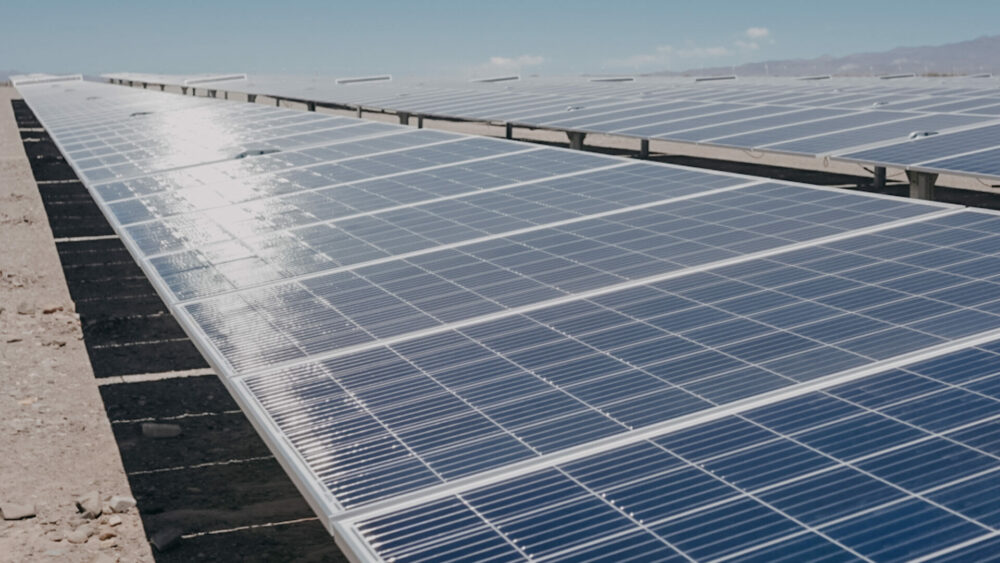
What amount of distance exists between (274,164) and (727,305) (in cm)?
1310

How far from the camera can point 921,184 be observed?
68.1ft

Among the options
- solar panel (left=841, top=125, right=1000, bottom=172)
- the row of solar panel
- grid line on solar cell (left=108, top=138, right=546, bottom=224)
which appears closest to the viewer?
grid line on solar cell (left=108, top=138, right=546, bottom=224)

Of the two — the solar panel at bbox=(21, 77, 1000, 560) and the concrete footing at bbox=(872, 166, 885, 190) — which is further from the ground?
the solar panel at bbox=(21, 77, 1000, 560)

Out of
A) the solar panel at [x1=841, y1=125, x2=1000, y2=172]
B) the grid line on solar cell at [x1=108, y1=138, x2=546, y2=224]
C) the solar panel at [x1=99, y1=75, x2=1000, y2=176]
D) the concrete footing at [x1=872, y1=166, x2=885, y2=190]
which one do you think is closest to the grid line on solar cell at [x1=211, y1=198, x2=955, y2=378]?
the grid line on solar cell at [x1=108, y1=138, x2=546, y2=224]

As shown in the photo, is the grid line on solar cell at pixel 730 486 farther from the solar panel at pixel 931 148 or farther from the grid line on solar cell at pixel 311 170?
the solar panel at pixel 931 148

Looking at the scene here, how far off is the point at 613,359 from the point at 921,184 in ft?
48.7

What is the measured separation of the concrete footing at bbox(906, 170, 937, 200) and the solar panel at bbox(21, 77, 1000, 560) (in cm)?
750

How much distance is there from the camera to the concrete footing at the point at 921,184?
67.9 ft

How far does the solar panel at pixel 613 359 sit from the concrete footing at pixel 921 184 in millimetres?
7500

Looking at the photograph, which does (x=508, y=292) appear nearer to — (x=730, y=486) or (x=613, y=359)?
(x=613, y=359)

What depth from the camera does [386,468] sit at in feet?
21.6

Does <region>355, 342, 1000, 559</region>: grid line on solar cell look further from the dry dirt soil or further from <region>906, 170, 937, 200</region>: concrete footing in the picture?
<region>906, 170, 937, 200</region>: concrete footing

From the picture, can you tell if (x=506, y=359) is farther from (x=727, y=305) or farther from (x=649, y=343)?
(x=727, y=305)

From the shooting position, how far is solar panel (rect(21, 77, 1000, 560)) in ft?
18.4
